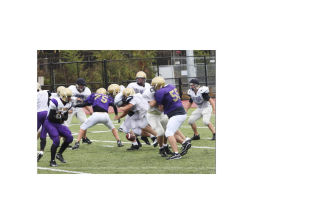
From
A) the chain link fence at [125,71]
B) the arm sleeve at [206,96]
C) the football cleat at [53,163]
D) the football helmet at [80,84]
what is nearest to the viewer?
the football cleat at [53,163]

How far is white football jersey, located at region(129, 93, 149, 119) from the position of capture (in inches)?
336

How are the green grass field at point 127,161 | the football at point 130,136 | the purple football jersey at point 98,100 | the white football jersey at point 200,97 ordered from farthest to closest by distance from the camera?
the white football jersey at point 200,97 → the purple football jersey at point 98,100 → the football at point 130,136 → the green grass field at point 127,161

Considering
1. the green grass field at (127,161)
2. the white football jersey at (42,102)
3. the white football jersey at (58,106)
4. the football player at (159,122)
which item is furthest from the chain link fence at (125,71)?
the white football jersey at (58,106)

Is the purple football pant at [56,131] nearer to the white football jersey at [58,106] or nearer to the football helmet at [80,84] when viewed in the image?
the white football jersey at [58,106]

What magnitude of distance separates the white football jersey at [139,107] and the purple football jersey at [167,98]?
1.12m

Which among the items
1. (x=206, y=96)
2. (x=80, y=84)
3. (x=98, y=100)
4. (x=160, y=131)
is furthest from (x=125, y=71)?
(x=160, y=131)

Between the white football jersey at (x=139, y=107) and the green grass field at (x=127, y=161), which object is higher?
the white football jersey at (x=139, y=107)

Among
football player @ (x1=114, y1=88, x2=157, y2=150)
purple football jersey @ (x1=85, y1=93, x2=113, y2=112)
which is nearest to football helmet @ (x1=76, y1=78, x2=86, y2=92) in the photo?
purple football jersey @ (x1=85, y1=93, x2=113, y2=112)

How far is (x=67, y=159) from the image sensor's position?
8.05 m

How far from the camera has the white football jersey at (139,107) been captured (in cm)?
853

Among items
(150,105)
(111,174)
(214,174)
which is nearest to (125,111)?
(150,105)

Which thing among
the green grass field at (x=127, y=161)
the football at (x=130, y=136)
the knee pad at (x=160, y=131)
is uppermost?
the knee pad at (x=160, y=131)

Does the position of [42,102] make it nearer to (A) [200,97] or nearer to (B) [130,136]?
(B) [130,136]
